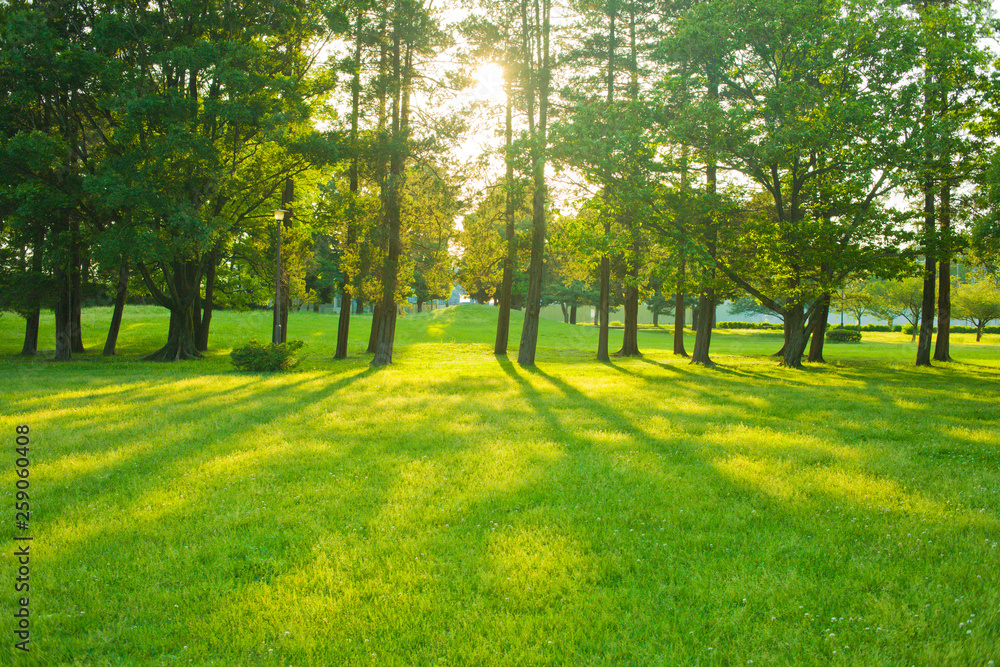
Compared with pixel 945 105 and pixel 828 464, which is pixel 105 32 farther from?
pixel 945 105

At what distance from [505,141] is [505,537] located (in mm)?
21472

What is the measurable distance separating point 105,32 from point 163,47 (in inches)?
68.2

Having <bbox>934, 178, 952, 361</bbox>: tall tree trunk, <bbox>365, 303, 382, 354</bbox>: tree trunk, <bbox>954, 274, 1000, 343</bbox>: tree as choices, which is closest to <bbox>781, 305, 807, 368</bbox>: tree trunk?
<bbox>934, 178, 952, 361</bbox>: tall tree trunk

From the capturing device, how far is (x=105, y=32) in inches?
755

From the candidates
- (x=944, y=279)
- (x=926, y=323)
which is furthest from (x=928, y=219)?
(x=926, y=323)

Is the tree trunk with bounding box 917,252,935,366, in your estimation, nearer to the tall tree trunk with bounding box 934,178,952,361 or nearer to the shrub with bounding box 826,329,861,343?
the tall tree trunk with bounding box 934,178,952,361

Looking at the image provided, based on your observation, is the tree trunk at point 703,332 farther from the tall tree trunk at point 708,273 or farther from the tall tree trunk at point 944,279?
the tall tree trunk at point 944,279

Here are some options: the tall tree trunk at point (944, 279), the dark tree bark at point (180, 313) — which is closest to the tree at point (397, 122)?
the dark tree bark at point (180, 313)

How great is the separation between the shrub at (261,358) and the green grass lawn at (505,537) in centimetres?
793

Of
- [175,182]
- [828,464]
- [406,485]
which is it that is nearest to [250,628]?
[406,485]

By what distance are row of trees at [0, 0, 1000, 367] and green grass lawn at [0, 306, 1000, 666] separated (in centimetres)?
1006

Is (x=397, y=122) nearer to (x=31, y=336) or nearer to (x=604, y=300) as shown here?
(x=604, y=300)

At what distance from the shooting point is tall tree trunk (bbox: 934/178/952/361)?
20.5 meters

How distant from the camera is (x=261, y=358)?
1961 cm
